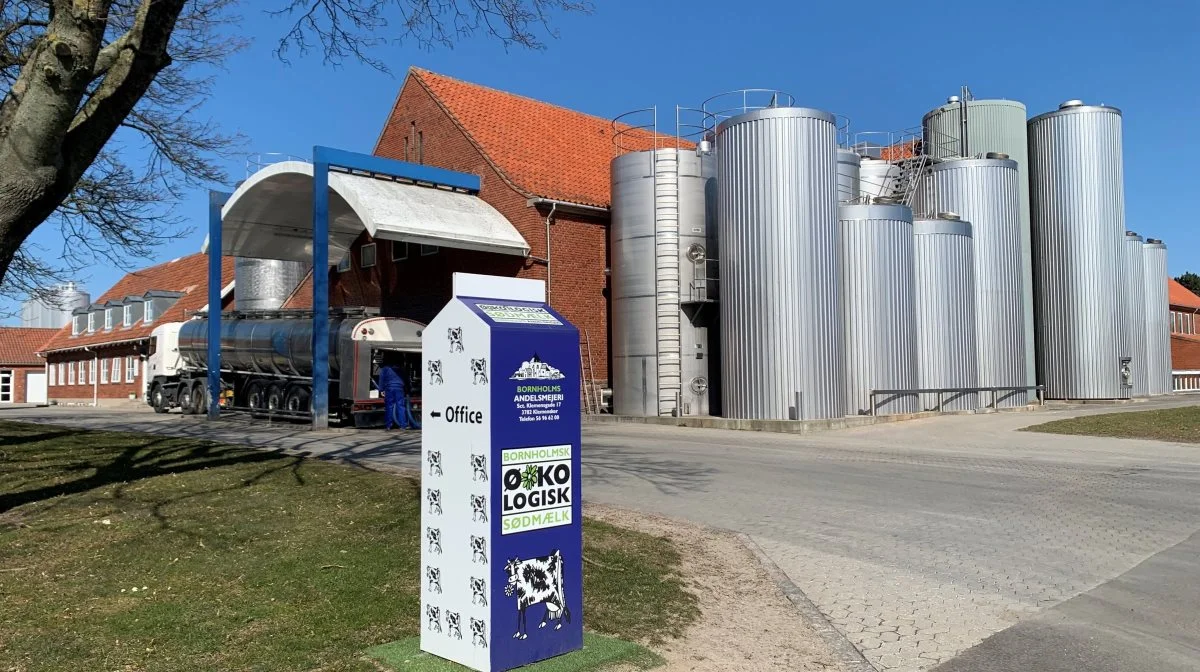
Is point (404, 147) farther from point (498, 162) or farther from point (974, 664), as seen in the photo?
point (974, 664)

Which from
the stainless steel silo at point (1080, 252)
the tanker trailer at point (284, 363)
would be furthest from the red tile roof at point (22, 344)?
the stainless steel silo at point (1080, 252)

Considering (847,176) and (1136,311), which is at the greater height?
(847,176)

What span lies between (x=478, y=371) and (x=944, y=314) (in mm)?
23496

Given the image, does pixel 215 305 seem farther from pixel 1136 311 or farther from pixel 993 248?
pixel 1136 311

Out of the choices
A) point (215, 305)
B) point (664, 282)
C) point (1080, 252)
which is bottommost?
point (215, 305)

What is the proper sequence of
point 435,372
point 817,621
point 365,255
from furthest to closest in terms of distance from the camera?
point 365,255 → point 817,621 → point 435,372

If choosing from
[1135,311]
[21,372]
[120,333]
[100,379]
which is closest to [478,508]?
[1135,311]

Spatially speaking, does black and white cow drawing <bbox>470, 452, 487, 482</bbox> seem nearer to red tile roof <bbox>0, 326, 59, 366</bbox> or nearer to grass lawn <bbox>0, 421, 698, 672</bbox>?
grass lawn <bbox>0, 421, 698, 672</bbox>

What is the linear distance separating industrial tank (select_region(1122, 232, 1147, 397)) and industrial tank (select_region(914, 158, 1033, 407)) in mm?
5967

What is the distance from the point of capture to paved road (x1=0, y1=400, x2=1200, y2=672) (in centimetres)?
587

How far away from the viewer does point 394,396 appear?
23.3 metres

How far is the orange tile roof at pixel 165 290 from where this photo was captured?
44.1 metres

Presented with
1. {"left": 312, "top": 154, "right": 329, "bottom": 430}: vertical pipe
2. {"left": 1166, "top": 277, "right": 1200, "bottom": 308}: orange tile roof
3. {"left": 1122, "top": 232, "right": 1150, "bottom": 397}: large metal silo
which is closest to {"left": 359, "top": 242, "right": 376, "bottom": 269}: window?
{"left": 312, "top": 154, "right": 329, "bottom": 430}: vertical pipe

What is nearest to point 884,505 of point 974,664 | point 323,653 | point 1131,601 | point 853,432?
point 1131,601
